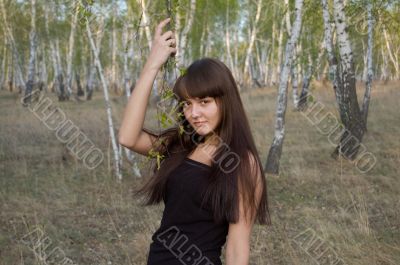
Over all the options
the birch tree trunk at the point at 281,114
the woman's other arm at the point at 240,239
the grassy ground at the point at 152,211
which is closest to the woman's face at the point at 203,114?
the woman's other arm at the point at 240,239

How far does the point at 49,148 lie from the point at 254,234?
7349 mm

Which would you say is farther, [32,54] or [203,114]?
[32,54]

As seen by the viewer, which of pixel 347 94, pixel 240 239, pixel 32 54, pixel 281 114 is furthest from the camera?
pixel 32 54

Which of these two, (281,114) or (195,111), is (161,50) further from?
(281,114)

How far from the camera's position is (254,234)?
18.2 ft

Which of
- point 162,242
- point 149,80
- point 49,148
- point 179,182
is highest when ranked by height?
point 149,80

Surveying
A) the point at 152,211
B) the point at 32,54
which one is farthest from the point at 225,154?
the point at 32,54

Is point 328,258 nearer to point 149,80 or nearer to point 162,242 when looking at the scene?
point 162,242

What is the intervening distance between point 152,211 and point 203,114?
14.9 ft

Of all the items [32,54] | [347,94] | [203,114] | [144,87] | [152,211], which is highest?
[32,54]

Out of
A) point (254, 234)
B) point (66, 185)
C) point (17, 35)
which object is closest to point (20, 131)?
point (66, 185)

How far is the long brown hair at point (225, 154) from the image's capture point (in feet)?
6.40

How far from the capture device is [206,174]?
205 cm

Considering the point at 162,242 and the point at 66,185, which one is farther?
the point at 66,185
